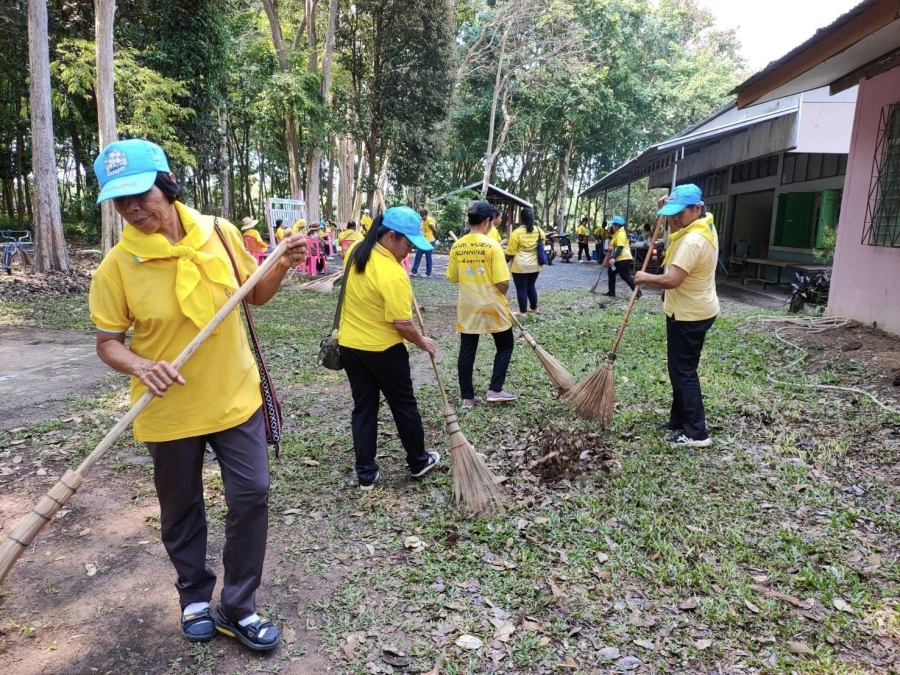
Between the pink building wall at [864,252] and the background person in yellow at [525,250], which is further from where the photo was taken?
the background person in yellow at [525,250]

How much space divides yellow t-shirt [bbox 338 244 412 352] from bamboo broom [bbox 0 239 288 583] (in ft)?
4.29

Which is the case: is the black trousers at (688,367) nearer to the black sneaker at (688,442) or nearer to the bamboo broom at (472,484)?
the black sneaker at (688,442)

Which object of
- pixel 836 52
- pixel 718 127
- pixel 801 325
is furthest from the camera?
pixel 718 127

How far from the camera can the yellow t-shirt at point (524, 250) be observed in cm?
941

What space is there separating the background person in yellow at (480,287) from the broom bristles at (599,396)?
32.6 inches

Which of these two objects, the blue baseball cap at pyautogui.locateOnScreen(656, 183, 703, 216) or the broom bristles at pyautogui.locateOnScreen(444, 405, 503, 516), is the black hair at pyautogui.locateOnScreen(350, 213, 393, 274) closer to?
the broom bristles at pyautogui.locateOnScreen(444, 405, 503, 516)

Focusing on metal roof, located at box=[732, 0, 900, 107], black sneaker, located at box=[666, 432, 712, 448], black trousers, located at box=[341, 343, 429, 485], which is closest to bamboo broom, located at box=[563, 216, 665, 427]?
black sneaker, located at box=[666, 432, 712, 448]

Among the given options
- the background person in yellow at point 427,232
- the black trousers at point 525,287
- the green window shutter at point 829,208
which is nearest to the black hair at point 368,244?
the black trousers at point 525,287

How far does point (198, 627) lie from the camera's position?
2518 mm

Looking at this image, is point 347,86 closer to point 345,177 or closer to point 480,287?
point 345,177

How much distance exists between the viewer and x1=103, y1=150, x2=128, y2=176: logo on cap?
6.85ft

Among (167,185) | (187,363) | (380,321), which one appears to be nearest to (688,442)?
(380,321)

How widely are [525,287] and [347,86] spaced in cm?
1610

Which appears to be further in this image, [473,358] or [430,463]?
[473,358]
